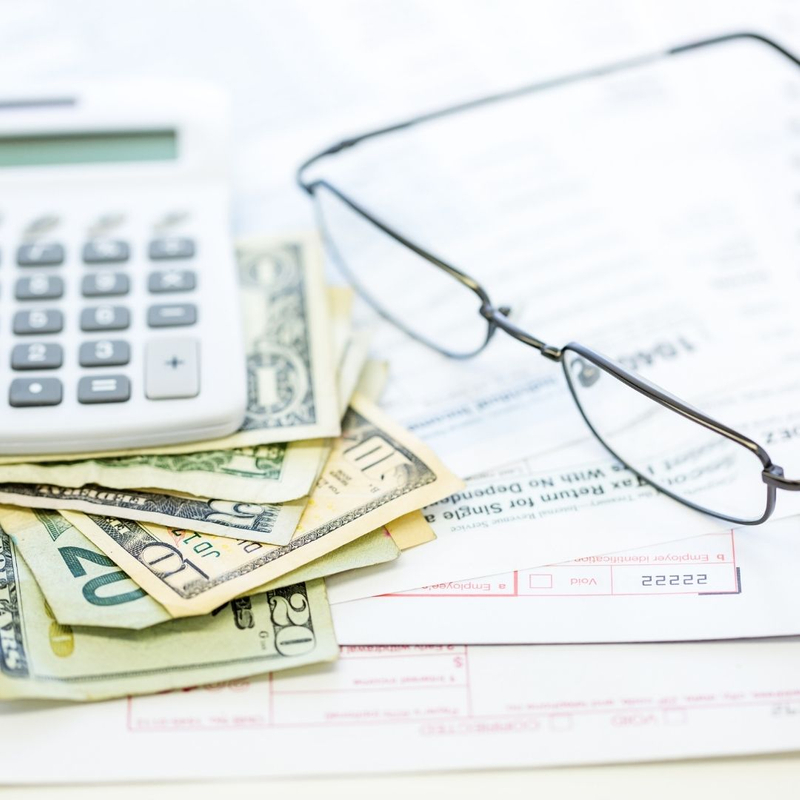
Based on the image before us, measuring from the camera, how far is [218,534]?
50 cm

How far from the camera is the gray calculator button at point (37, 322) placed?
0.54 metres

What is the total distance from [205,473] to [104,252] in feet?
0.51

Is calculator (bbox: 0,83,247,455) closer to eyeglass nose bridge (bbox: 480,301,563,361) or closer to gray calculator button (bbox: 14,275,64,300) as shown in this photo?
gray calculator button (bbox: 14,275,64,300)

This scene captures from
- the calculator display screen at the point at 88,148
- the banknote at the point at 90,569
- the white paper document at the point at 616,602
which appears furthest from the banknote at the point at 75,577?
the calculator display screen at the point at 88,148

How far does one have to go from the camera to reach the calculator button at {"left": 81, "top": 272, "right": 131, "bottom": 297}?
0.57 m

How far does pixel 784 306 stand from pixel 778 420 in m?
0.10

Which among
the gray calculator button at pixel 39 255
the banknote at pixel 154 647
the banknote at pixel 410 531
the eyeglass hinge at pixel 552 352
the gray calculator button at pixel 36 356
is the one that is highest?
the gray calculator button at pixel 39 255

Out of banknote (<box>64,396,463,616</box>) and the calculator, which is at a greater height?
the calculator

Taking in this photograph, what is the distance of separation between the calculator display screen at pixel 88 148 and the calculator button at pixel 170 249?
0.08m

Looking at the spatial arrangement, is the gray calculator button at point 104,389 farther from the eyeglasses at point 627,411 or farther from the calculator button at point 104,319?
the eyeglasses at point 627,411

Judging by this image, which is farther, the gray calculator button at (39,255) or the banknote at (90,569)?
the gray calculator button at (39,255)

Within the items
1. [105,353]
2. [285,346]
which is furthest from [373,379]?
[105,353]

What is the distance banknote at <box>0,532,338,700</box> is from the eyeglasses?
0.19 meters

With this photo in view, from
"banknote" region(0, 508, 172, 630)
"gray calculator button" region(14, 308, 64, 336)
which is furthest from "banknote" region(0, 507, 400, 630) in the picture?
"gray calculator button" region(14, 308, 64, 336)
